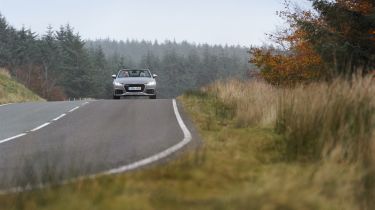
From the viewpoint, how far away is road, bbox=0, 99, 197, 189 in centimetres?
697

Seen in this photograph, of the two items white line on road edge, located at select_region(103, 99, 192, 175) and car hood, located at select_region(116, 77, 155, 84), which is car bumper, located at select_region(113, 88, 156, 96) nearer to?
car hood, located at select_region(116, 77, 155, 84)

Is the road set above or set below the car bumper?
below

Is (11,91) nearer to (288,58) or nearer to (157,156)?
(288,58)

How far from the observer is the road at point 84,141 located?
6.97 m

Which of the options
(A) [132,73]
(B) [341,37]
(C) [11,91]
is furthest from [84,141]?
(C) [11,91]

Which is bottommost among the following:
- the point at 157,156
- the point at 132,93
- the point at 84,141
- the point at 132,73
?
the point at 84,141

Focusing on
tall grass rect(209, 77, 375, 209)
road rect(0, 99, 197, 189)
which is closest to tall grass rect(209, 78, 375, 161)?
tall grass rect(209, 77, 375, 209)

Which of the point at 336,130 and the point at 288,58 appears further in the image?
the point at 288,58

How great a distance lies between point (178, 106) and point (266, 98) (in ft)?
→ 18.5

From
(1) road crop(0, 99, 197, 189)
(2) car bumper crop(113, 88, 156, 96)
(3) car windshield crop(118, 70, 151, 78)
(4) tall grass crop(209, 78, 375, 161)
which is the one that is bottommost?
(1) road crop(0, 99, 197, 189)

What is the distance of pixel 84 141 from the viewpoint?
1074cm

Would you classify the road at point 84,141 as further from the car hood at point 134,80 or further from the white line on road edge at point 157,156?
the car hood at point 134,80

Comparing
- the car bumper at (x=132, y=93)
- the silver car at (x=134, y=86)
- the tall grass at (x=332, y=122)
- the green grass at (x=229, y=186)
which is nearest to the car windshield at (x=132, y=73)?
the silver car at (x=134, y=86)

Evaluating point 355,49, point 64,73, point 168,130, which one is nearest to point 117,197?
point 168,130
